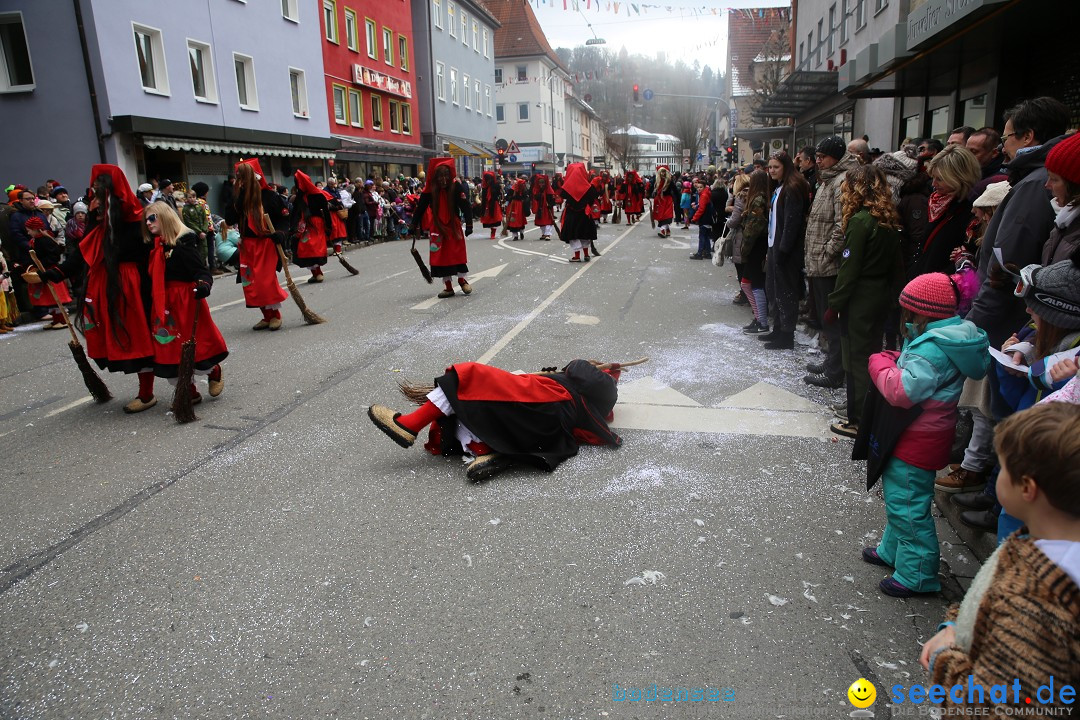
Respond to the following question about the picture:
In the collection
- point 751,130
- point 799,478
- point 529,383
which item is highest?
point 751,130

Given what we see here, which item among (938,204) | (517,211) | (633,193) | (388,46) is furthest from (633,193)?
→ (938,204)

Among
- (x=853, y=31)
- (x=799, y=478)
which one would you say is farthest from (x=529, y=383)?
(x=853, y=31)

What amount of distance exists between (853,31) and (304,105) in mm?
18028

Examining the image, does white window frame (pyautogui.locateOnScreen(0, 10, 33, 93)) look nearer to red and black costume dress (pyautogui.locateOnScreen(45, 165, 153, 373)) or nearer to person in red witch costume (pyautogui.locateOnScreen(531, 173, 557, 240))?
person in red witch costume (pyautogui.locateOnScreen(531, 173, 557, 240))

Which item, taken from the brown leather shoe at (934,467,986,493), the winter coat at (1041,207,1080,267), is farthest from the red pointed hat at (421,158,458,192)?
the winter coat at (1041,207,1080,267)

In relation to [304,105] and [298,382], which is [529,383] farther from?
[304,105]

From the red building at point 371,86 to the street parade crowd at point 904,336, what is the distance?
21710mm

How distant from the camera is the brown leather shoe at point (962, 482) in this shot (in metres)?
3.81

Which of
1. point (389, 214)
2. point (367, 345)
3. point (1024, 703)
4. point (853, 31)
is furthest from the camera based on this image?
point (389, 214)

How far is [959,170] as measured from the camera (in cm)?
474

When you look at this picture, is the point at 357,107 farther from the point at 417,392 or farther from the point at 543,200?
the point at 417,392

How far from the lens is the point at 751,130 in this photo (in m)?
30.6

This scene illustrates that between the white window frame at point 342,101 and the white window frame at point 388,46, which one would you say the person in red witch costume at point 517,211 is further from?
the white window frame at point 388,46

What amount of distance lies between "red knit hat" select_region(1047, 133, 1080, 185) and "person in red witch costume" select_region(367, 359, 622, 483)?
2.62 metres
